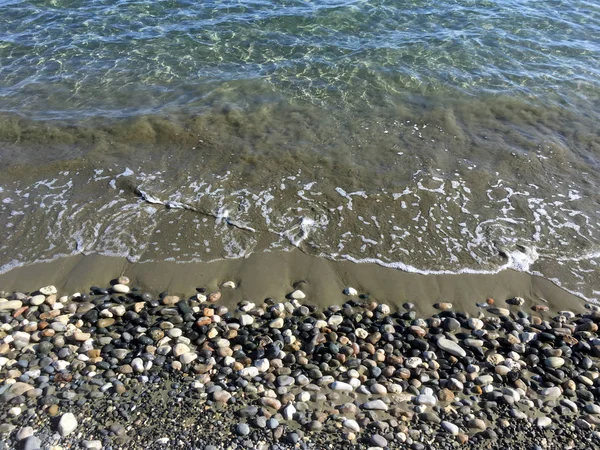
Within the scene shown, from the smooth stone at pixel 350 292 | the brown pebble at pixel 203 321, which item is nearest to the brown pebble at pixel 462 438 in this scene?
the smooth stone at pixel 350 292

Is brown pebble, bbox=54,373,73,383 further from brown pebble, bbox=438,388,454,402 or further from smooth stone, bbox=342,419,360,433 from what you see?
brown pebble, bbox=438,388,454,402

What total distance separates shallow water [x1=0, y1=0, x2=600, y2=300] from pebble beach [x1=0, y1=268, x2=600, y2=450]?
1.19m

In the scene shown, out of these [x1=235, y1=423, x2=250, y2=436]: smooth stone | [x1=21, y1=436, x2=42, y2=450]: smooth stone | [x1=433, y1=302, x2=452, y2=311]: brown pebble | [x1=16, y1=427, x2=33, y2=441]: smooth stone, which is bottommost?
[x1=433, y1=302, x2=452, y2=311]: brown pebble

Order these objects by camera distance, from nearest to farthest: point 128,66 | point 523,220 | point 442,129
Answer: point 523,220, point 442,129, point 128,66

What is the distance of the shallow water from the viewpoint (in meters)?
8.12

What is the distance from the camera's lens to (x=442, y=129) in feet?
36.1

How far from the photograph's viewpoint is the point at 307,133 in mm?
10836

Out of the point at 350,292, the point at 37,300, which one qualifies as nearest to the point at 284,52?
the point at 350,292

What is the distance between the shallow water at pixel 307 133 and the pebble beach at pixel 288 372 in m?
1.19

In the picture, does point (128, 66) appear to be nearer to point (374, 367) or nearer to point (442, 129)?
point (442, 129)

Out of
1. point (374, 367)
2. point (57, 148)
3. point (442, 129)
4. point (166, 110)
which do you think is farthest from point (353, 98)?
point (374, 367)

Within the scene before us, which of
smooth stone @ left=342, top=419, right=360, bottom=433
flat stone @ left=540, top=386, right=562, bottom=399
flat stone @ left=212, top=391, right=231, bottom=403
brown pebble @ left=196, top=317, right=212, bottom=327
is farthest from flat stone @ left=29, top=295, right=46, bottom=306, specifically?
flat stone @ left=540, top=386, right=562, bottom=399

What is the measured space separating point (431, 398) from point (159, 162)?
7267mm

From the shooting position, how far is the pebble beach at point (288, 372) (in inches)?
197
